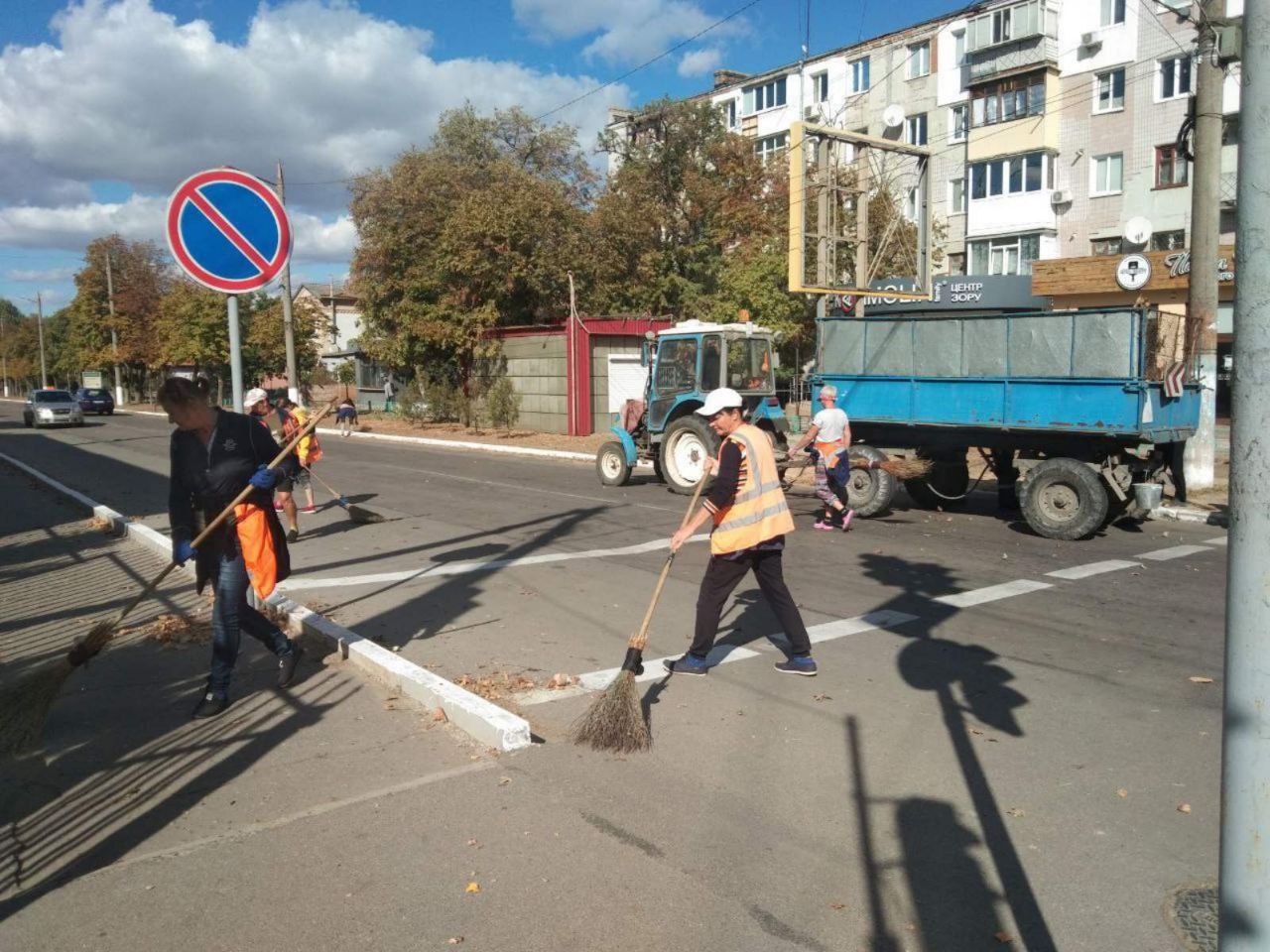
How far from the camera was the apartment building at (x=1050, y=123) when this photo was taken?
3138 cm

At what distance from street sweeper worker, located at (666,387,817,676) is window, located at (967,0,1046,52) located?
110ft

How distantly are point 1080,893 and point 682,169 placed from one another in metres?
36.9

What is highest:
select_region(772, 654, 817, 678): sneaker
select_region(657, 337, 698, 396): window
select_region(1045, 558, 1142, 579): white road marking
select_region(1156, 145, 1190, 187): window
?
select_region(1156, 145, 1190, 187): window

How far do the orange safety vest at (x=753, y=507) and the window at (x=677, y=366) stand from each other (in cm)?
923

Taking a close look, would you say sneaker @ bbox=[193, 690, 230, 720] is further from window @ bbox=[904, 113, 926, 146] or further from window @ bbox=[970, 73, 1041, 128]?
window @ bbox=[904, 113, 926, 146]

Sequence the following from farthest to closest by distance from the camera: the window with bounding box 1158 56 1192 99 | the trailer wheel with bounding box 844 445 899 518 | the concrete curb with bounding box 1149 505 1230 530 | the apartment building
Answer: the apartment building
the window with bounding box 1158 56 1192 99
the trailer wheel with bounding box 844 445 899 518
the concrete curb with bounding box 1149 505 1230 530

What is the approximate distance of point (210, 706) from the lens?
5.38 m

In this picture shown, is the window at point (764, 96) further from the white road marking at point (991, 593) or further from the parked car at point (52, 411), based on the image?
the white road marking at point (991, 593)

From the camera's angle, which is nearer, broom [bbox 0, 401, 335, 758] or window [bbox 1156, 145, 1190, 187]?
broom [bbox 0, 401, 335, 758]

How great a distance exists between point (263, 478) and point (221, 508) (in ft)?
1.14

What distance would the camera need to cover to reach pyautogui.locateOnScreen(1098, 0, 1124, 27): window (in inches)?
1281

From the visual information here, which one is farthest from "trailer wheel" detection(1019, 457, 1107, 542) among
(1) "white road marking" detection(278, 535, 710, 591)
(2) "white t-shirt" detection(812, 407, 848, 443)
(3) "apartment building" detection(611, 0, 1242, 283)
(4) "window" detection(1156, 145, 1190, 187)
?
(4) "window" detection(1156, 145, 1190, 187)

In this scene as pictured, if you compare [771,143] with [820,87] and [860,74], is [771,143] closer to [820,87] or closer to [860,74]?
[820,87]

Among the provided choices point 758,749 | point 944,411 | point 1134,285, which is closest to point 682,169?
point 1134,285
